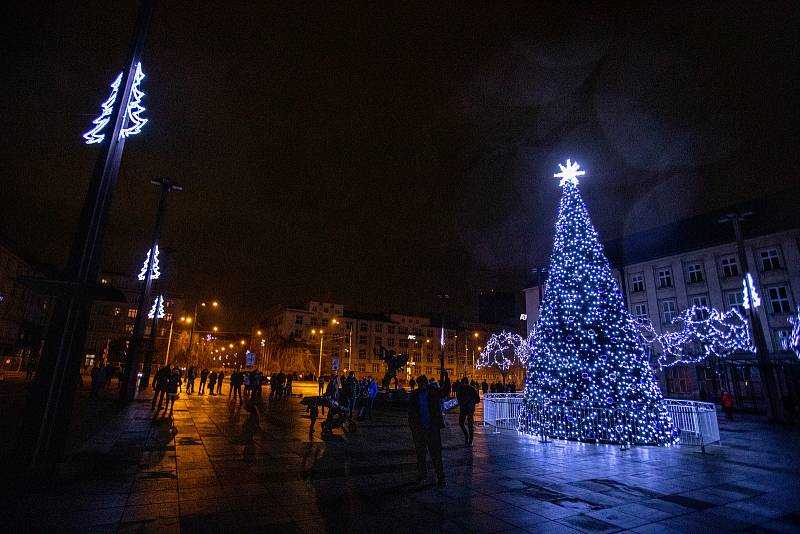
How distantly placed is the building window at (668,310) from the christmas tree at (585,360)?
91.1 ft

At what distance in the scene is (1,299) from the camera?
42000mm

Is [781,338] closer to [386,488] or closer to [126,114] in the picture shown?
[386,488]

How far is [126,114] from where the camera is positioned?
30.8 ft

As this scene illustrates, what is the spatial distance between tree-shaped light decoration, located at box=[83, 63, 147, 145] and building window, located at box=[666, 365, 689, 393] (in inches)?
1659

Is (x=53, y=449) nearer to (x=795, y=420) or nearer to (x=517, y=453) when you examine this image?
(x=517, y=453)

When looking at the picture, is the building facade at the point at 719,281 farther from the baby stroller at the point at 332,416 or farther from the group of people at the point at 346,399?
the baby stroller at the point at 332,416

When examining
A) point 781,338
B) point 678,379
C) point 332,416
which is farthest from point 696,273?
point 332,416

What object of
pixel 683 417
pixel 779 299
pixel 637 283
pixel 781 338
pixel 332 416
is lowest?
pixel 332 416

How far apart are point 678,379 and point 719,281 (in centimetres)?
918

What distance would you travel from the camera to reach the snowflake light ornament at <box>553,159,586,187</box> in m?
16.0

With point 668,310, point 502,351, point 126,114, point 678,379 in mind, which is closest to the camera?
point 126,114

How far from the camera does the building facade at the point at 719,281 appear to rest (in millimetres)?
29984

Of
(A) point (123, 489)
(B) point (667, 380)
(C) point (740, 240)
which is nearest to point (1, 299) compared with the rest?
(A) point (123, 489)

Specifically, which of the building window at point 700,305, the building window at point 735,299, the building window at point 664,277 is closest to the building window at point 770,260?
the building window at point 735,299
